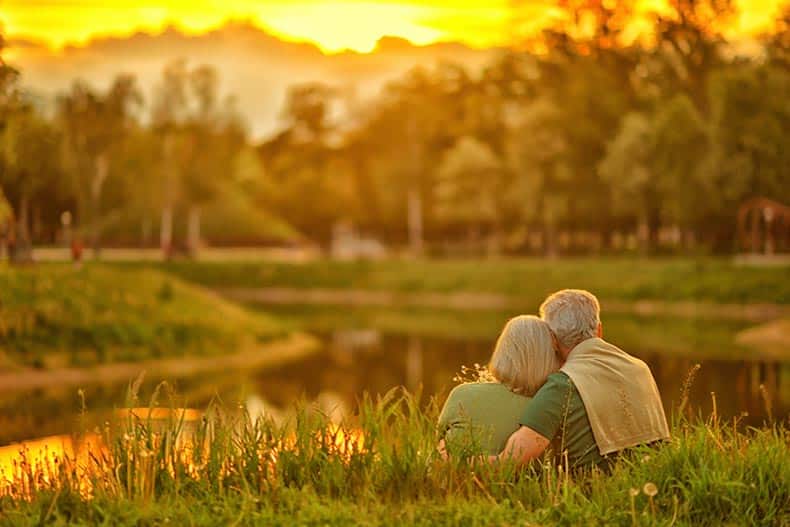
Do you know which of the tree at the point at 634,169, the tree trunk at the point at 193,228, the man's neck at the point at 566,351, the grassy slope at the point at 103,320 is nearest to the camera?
the man's neck at the point at 566,351

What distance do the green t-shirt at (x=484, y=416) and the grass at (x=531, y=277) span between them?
1459 inches

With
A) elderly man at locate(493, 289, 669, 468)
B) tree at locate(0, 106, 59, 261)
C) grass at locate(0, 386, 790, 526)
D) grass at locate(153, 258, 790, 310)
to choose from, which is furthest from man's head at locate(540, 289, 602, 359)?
grass at locate(153, 258, 790, 310)

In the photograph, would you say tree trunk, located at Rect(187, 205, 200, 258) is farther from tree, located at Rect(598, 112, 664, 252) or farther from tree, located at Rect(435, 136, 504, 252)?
tree, located at Rect(598, 112, 664, 252)

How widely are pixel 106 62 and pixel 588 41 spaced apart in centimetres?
2834

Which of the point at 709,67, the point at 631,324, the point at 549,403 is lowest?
the point at 631,324

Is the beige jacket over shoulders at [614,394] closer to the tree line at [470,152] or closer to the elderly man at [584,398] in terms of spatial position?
the elderly man at [584,398]

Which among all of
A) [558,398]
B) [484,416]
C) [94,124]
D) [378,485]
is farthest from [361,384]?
[94,124]

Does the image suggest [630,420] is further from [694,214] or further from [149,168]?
[149,168]

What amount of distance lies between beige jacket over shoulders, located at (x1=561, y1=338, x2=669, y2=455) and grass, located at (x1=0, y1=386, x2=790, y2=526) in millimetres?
127

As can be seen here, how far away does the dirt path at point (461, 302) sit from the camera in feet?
140

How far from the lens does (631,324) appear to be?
1529 inches

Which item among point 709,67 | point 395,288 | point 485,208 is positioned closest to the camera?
point 709,67

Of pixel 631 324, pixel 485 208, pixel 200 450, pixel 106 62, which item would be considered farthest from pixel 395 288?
pixel 200 450

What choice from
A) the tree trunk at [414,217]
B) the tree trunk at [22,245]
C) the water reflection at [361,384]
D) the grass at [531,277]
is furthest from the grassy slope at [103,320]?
the tree trunk at [414,217]
